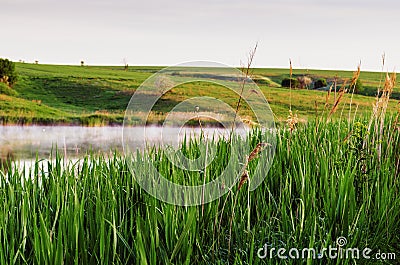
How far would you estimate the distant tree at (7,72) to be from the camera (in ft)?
66.1

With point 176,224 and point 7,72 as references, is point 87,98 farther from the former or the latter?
point 176,224

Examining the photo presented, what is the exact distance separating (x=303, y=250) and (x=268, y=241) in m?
0.21

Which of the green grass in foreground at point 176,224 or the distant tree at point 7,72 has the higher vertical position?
the distant tree at point 7,72

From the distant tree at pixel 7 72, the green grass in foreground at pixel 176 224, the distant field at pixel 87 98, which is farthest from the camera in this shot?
the distant tree at pixel 7 72

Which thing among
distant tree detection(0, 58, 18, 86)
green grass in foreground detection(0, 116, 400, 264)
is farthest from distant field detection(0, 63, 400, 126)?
green grass in foreground detection(0, 116, 400, 264)

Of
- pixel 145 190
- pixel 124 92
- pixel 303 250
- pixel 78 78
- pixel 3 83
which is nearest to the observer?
pixel 303 250

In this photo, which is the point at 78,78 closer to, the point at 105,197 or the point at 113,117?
the point at 113,117

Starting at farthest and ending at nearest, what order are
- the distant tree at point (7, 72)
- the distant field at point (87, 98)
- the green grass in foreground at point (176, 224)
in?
the distant tree at point (7, 72)
the distant field at point (87, 98)
the green grass in foreground at point (176, 224)

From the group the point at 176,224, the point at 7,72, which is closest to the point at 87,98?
the point at 7,72

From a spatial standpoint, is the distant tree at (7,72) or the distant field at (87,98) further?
the distant tree at (7,72)

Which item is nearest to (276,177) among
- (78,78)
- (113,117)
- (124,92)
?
(113,117)

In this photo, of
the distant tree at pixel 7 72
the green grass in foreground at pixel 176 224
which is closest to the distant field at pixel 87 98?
the distant tree at pixel 7 72

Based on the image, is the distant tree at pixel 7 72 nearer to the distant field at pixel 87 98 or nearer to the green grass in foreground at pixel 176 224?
the distant field at pixel 87 98

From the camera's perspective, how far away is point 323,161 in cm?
286
